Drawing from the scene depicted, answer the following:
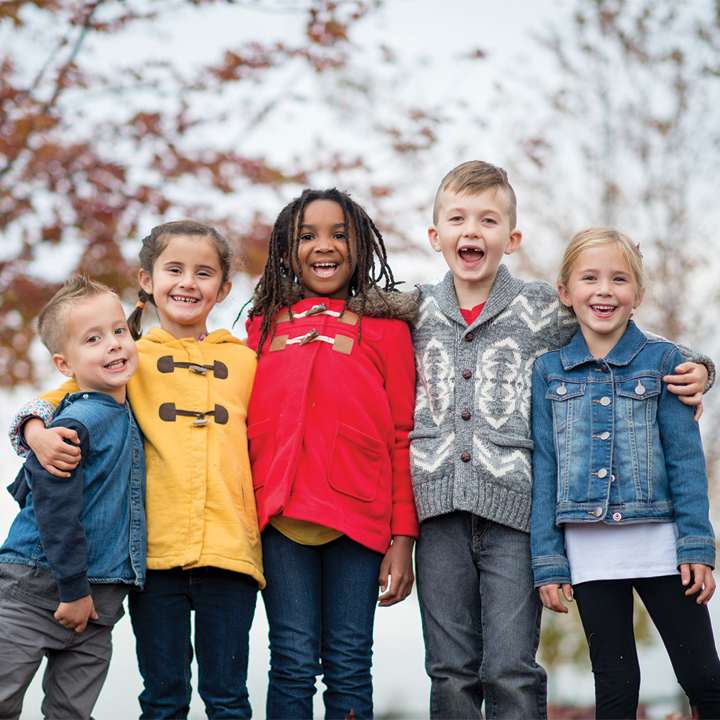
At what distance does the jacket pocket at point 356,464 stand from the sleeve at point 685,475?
88 cm

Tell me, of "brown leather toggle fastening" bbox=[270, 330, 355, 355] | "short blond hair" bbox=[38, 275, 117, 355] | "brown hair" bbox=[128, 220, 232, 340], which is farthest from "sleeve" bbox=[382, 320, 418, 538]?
"short blond hair" bbox=[38, 275, 117, 355]

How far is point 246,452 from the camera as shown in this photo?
10.8 feet

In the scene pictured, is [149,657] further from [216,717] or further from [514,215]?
[514,215]

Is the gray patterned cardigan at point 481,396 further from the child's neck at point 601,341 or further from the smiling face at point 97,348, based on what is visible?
the smiling face at point 97,348

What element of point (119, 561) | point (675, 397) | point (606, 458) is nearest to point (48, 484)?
point (119, 561)

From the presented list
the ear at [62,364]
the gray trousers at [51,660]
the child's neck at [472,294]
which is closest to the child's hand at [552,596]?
the child's neck at [472,294]

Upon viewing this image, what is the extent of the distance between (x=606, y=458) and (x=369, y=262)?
104 centimetres

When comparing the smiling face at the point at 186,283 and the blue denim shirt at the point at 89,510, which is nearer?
the blue denim shirt at the point at 89,510

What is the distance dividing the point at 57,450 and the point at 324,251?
3.67 feet

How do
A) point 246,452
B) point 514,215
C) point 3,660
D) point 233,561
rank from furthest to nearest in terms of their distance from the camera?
point 514,215, point 246,452, point 233,561, point 3,660

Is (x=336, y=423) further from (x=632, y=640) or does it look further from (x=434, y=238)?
(x=632, y=640)

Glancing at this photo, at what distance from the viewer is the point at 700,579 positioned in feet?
9.91

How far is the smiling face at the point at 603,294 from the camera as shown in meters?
3.31

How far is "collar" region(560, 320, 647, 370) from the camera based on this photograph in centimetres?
328
